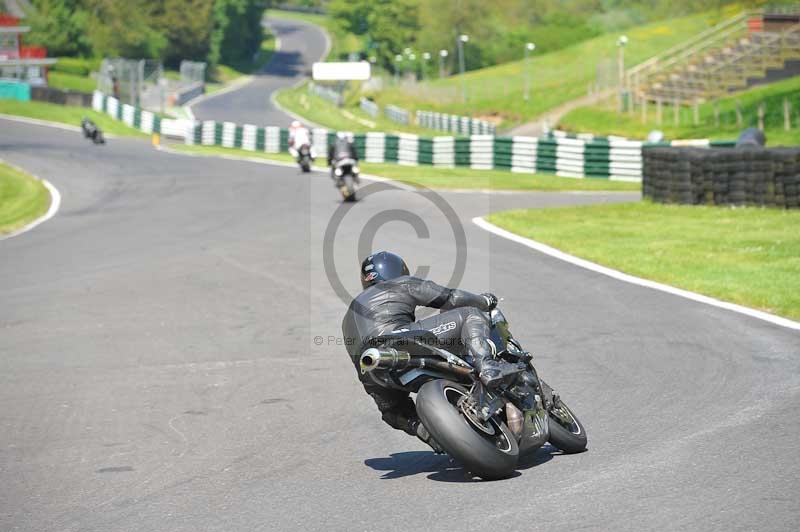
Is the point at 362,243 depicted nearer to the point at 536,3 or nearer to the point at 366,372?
the point at 366,372

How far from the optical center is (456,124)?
2566 inches

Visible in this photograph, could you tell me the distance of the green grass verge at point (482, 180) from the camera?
2866 cm

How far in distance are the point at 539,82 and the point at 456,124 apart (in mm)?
21585

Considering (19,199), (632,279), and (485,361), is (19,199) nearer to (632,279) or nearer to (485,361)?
(632,279)

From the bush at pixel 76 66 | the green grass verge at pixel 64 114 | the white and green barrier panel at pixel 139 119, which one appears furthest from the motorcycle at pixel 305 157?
the bush at pixel 76 66

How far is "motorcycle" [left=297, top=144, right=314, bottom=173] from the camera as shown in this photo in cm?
3300

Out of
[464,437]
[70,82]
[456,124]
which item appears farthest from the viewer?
[70,82]

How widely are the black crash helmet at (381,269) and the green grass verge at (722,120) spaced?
111 ft

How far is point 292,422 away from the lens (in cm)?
817

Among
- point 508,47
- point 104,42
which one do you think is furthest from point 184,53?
point 508,47

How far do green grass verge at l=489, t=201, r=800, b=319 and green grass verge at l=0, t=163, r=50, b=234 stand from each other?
34.6 feet

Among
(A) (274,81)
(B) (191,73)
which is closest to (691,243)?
(B) (191,73)

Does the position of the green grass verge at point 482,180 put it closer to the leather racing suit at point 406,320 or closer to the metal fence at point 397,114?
the leather racing suit at point 406,320

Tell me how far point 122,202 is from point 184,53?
86.7m
